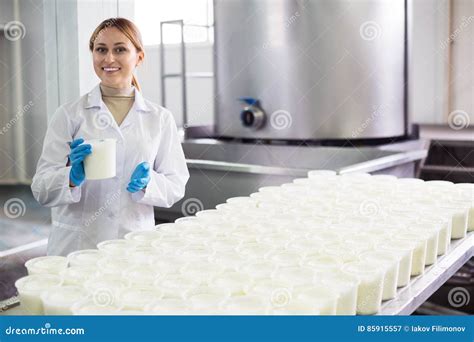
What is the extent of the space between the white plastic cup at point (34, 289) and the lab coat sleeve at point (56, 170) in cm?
70

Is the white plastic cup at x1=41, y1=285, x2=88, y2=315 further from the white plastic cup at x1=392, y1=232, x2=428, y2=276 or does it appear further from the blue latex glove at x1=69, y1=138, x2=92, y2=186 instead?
the white plastic cup at x1=392, y1=232, x2=428, y2=276

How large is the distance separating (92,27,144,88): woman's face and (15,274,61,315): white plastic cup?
92cm

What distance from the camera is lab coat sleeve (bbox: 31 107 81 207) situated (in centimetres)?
203

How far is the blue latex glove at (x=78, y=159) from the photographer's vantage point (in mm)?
1859

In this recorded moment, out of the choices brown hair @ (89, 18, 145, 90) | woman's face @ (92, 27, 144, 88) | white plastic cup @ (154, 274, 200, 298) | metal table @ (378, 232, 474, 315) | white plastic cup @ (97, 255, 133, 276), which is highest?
brown hair @ (89, 18, 145, 90)

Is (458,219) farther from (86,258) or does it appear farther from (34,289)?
(34,289)

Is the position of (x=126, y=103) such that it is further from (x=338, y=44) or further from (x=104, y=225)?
(x=338, y=44)

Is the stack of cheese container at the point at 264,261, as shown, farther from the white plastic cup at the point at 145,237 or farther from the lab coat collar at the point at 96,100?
the lab coat collar at the point at 96,100

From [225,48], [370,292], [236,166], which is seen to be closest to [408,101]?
[225,48]

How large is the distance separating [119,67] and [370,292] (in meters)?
1.18

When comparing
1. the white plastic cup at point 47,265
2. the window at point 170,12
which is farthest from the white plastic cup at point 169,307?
the window at point 170,12

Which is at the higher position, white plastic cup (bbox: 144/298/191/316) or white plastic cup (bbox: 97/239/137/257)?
white plastic cup (bbox: 97/239/137/257)

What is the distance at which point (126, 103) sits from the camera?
2244mm

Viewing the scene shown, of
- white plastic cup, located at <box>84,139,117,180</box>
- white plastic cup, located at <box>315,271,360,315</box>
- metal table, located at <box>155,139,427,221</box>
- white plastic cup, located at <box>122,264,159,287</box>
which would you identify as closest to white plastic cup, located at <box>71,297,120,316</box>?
white plastic cup, located at <box>122,264,159,287</box>
